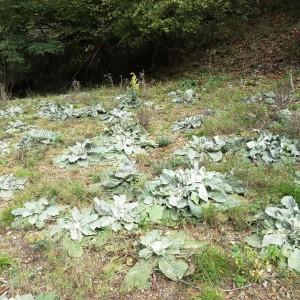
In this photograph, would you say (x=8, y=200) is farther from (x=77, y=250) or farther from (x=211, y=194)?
(x=211, y=194)

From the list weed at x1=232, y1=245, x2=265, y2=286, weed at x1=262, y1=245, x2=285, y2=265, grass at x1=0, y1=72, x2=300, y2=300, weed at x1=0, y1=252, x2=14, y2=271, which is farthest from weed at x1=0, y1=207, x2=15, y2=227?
weed at x1=262, y1=245, x2=285, y2=265

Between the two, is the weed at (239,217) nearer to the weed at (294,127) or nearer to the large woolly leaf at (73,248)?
the large woolly leaf at (73,248)

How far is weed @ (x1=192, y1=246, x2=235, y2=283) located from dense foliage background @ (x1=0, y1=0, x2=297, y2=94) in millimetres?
6504

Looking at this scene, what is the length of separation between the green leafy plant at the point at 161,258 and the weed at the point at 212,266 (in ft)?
0.27

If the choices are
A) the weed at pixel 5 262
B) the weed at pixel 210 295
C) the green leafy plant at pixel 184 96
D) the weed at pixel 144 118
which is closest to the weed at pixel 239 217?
the weed at pixel 210 295

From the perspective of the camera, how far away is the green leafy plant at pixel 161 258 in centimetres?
323

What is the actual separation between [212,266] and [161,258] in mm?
383

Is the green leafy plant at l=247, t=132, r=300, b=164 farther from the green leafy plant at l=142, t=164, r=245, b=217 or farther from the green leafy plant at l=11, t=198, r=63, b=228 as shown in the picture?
the green leafy plant at l=11, t=198, r=63, b=228

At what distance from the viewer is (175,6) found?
30.0 feet

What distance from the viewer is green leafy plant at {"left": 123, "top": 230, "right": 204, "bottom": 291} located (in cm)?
323

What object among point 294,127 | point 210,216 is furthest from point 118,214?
point 294,127

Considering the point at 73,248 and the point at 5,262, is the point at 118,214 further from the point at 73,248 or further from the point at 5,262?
the point at 5,262

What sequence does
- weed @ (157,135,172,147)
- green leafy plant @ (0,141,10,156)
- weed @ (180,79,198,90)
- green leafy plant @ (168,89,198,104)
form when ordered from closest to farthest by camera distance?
weed @ (157,135,172,147), green leafy plant @ (0,141,10,156), green leafy plant @ (168,89,198,104), weed @ (180,79,198,90)

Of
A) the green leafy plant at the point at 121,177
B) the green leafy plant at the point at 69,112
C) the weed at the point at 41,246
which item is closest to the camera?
the weed at the point at 41,246
